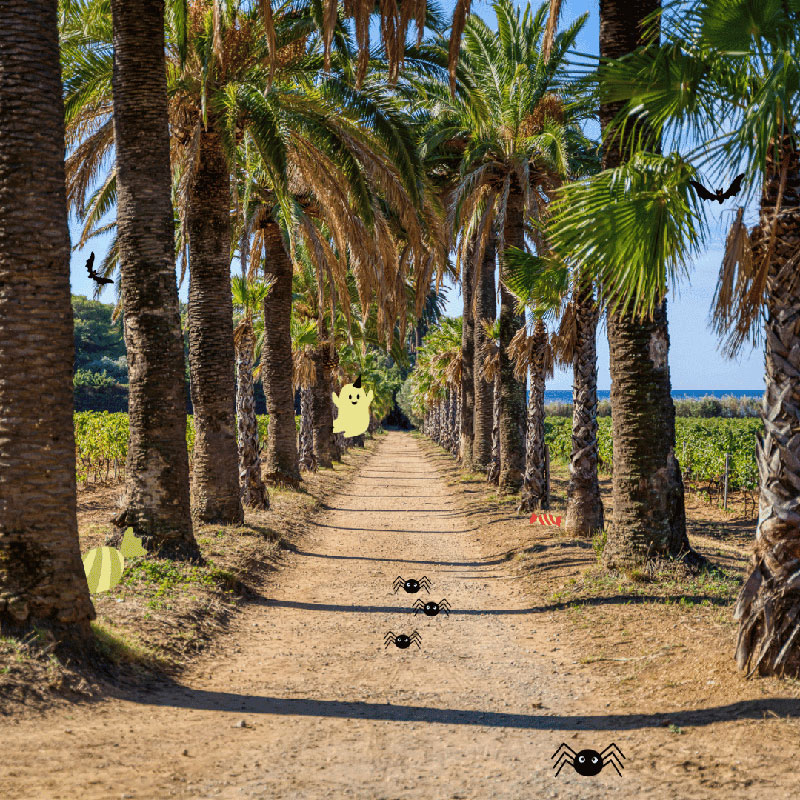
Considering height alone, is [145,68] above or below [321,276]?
above

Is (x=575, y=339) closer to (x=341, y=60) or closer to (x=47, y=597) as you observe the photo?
(x=341, y=60)

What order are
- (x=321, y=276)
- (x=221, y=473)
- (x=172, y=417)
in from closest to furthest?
(x=172, y=417)
(x=221, y=473)
(x=321, y=276)

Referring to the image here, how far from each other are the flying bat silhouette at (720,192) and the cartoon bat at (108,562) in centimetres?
676

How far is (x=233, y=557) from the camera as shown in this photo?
1047 centimetres

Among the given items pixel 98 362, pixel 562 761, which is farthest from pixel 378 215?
pixel 98 362

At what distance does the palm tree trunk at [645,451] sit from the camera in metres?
9.06

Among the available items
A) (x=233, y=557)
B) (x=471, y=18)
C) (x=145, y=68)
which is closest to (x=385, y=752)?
(x=233, y=557)

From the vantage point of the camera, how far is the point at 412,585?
9.90m

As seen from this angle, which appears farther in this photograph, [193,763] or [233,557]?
[233,557]

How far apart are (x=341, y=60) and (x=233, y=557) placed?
8.45 m

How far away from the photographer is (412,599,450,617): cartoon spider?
8.67 meters

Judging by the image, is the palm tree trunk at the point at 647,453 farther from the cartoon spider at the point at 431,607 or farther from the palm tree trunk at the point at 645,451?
the cartoon spider at the point at 431,607

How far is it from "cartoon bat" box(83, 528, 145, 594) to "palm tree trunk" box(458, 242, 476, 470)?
484 inches

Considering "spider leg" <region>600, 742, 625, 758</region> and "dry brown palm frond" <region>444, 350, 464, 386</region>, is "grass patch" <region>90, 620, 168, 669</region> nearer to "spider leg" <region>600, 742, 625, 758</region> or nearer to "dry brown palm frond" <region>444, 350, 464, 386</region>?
"spider leg" <region>600, 742, 625, 758</region>
